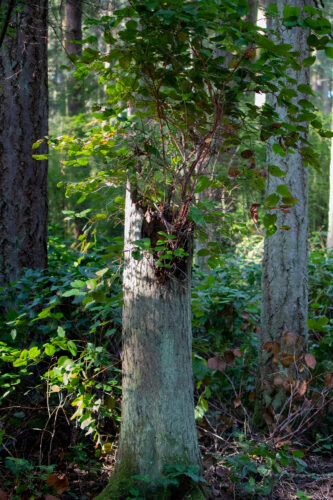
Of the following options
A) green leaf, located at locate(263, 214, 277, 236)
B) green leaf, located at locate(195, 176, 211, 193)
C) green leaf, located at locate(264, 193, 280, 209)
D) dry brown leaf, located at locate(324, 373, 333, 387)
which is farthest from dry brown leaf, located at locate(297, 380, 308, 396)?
green leaf, located at locate(195, 176, 211, 193)

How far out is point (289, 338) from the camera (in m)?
3.55

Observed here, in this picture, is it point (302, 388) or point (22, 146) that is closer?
point (302, 388)

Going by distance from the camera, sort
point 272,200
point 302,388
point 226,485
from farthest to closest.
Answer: point 302,388 < point 226,485 < point 272,200

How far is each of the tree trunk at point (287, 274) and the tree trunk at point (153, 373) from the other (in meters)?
1.59

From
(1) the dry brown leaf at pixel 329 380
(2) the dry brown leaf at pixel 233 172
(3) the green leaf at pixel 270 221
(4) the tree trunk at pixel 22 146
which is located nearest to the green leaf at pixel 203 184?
(2) the dry brown leaf at pixel 233 172

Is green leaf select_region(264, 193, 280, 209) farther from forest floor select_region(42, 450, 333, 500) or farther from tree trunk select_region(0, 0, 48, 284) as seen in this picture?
tree trunk select_region(0, 0, 48, 284)

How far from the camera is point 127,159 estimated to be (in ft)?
7.72

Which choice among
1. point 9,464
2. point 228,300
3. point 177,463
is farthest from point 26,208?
point 177,463

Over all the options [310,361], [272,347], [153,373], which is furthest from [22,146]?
[310,361]

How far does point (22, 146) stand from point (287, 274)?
2.73 m

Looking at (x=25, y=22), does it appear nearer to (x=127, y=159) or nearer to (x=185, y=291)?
(x=127, y=159)

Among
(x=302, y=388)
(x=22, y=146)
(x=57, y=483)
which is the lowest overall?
(x=57, y=483)

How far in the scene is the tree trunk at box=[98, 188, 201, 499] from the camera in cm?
246

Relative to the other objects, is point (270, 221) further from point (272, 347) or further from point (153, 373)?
point (272, 347)
